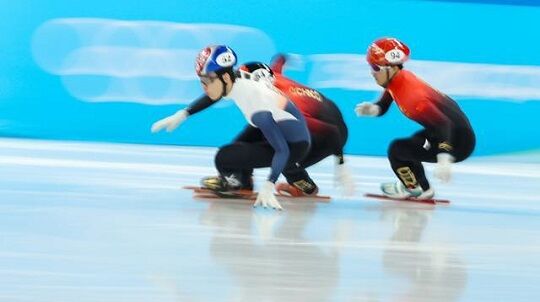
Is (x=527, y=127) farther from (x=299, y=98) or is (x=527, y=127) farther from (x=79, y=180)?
(x=79, y=180)

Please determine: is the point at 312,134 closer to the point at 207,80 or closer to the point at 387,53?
the point at 387,53

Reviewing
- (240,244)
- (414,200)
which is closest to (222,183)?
(414,200)

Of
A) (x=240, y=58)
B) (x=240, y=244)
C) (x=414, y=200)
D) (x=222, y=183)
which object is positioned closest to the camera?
(x=240, y=244)

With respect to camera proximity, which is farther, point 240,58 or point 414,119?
point 240,58

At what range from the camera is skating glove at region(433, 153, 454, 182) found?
5.62 meters

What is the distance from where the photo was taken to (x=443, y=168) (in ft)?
18.5

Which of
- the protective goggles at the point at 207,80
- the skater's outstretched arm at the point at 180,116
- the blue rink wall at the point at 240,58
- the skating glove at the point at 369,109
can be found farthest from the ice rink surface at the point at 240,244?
the blue rink wall at the point at 240,58

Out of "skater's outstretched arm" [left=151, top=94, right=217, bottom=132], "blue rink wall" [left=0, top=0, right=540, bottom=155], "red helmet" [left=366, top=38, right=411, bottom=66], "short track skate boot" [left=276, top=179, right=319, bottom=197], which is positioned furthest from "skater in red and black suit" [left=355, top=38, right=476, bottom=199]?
"blue rink wall" [left=0, top=0, right=540, bottom=155]

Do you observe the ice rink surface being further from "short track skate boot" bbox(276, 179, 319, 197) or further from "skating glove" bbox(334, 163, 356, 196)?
"short track skate boot" bbox(276, 179, 319, 197)

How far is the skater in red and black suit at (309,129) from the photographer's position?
575 cm

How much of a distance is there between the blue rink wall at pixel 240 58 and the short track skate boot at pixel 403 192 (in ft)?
12.6

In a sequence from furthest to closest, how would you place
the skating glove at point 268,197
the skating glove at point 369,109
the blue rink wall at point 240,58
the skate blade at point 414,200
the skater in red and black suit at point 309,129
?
the blue rink wall at point 240,58 < the skating glove at point 369,109 < the skate blade at point 414,200 < the skater in red and black suit at point 309,129 < the skating glove at point 268,197

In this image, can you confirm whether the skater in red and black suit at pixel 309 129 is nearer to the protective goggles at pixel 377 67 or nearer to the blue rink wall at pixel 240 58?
the protective goggles at pixel 377 67

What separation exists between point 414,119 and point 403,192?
1.65ft
